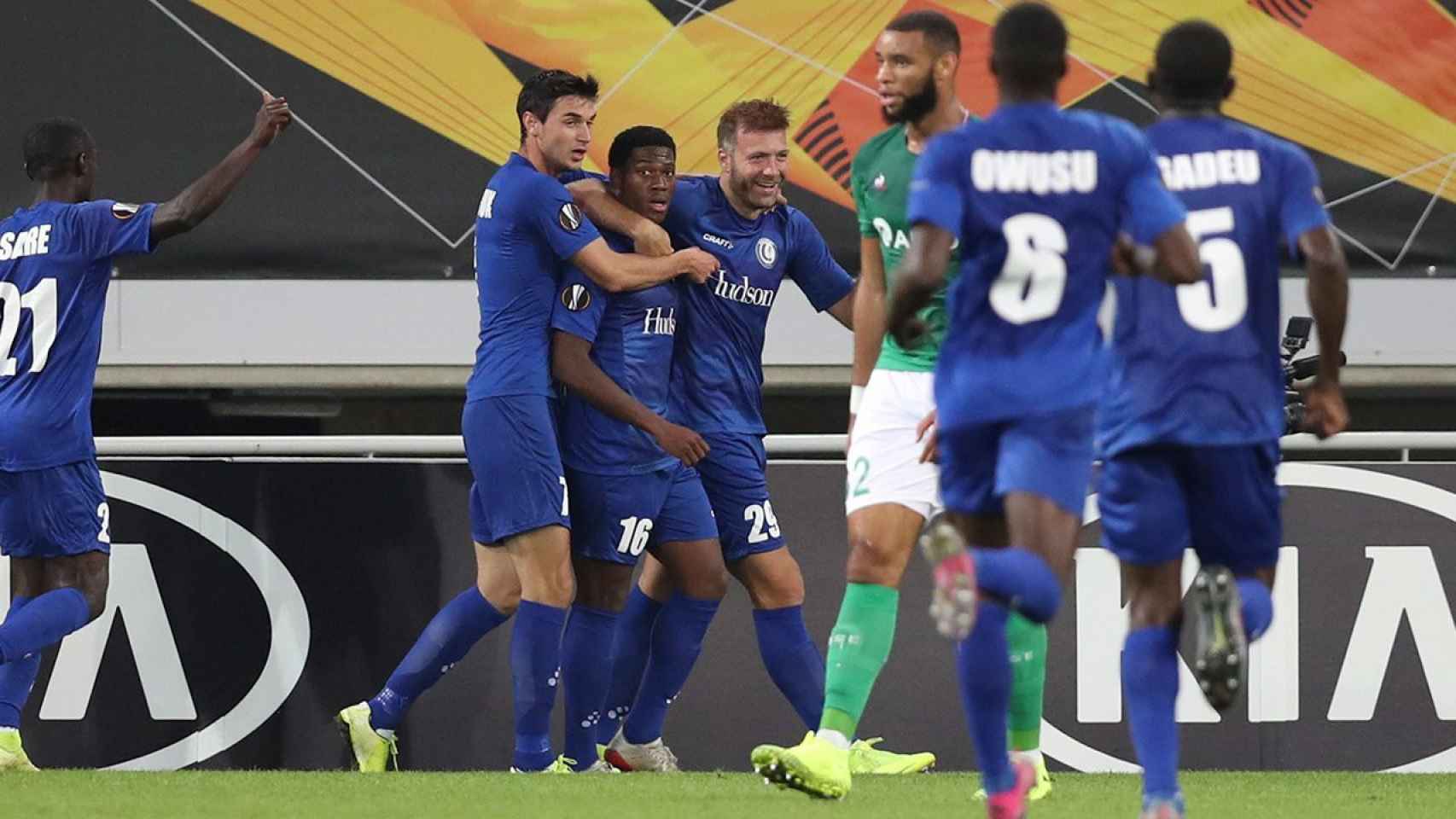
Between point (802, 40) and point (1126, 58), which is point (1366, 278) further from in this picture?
point (802, 40)

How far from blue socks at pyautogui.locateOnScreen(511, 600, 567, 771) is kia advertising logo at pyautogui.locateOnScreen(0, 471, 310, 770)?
124 cm

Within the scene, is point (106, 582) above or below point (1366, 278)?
below

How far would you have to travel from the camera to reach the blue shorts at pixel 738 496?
25.6ft

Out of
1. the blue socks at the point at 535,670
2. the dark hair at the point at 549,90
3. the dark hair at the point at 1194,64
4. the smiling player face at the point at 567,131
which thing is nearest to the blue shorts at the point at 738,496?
the blue socks at the point at 535,670

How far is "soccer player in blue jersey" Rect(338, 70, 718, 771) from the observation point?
7414 mm

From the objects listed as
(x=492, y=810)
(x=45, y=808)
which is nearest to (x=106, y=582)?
(x=45, y=808)

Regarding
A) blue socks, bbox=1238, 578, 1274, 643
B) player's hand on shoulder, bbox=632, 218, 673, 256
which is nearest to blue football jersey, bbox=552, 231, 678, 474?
player's hand on shoulder, bbox=632, 218, 673, 256

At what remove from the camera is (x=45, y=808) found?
598 centimetres

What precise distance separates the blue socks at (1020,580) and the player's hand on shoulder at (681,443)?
283 centimetres

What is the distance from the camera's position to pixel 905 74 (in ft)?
19.6

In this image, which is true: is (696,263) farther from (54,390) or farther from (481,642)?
(54,390)

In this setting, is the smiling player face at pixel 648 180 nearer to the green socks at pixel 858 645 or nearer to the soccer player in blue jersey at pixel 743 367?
the soccer player in blue jersey at pixel 743 367

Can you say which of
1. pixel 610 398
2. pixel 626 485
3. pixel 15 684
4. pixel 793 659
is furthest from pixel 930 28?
pixel 15 684

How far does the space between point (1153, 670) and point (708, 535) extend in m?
3.01
